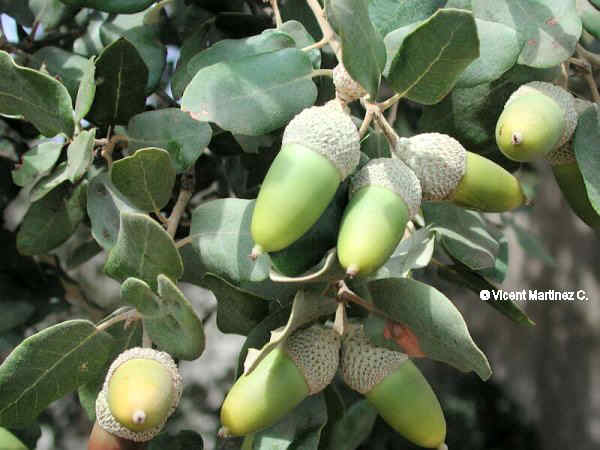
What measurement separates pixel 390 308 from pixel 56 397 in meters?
0.40

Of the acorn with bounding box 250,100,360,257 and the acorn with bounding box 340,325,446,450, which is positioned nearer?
the acorn with bounding box 250,100,360,257

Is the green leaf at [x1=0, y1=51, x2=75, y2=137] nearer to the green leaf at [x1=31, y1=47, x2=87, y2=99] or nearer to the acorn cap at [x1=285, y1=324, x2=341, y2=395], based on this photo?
the green leaf at [x1=31, y1=47, x2=87, y2=99]

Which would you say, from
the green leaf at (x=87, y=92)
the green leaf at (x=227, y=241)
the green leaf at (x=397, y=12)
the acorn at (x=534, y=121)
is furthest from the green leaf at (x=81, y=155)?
the acorn at (x=534, y=121)

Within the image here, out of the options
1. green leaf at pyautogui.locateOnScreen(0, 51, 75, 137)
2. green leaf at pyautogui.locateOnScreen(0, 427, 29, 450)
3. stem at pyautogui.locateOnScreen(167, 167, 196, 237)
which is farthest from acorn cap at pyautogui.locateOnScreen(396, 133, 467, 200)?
green leaf at pyautogui.locateOnScreen(0, 427, 29, 450)

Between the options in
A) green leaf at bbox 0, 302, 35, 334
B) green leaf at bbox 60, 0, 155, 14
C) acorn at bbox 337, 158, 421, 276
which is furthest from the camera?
green leaf at bbox 0, 302, 35, 334

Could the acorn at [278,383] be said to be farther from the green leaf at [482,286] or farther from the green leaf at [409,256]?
the green leaf at [482,286]

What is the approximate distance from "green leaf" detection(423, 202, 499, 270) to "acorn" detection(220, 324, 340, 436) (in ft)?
0.99

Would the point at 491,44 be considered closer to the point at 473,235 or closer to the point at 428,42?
the point at 428,42

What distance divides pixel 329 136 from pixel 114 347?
1.28 feet

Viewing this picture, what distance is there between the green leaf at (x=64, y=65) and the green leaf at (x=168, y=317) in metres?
0.41

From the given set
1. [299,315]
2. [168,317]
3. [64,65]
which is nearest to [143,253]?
[168,317]

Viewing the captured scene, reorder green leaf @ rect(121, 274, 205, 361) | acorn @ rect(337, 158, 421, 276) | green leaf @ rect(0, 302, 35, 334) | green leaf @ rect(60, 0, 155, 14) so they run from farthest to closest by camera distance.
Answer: green leaf @ rect(0, 302, 35, 334), green leaf @ rect(60, 0, 155, 14), green leaf @ rect(121, 274, 205, 361), acorn @ rect(337, 158, 421, 276)

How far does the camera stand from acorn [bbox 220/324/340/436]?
31.1 inches

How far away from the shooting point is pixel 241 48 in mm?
939
